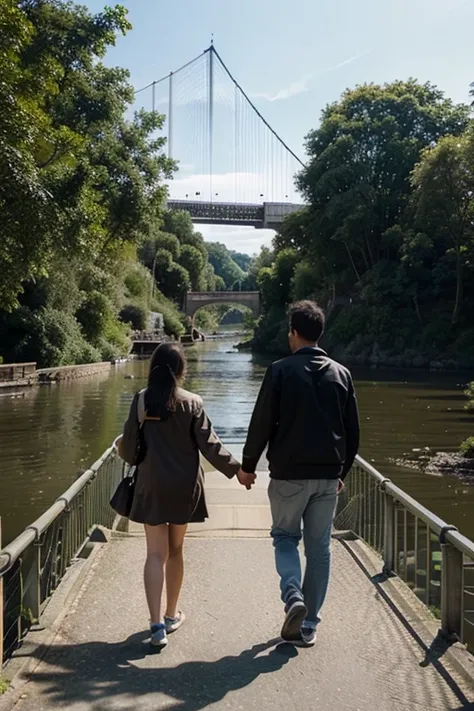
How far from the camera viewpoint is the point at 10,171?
1248 centimetres

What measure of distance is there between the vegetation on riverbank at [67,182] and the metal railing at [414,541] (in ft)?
27.3

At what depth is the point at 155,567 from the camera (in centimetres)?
388

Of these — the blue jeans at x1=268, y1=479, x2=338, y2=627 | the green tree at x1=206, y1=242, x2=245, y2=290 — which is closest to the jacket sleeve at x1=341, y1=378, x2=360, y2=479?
the blue jeans at x1=268, y1=479, x2=338, y2=627

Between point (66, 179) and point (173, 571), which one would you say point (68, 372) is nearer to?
point (66, 179)

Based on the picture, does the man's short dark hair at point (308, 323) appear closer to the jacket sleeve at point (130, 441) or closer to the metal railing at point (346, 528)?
the jacket sleeve at point (130, 441)

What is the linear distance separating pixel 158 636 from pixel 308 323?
179 centimetres

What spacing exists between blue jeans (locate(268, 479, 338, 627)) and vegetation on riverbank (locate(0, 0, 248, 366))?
9.69 meters

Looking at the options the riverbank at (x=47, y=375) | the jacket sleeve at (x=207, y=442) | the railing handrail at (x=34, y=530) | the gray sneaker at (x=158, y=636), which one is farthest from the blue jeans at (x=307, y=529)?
the riverbank at (x=47, y=375)

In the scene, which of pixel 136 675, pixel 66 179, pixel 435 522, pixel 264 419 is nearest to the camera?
pixel 136 675

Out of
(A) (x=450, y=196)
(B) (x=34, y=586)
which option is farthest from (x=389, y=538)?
(A) (x=450, y=196)

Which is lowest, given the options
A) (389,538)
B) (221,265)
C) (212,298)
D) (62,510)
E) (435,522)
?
(389,538)

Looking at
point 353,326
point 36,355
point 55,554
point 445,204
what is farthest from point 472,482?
point 353,326

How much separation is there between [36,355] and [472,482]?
2452 cm

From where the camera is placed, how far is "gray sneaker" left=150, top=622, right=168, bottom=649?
3799 millimetres
